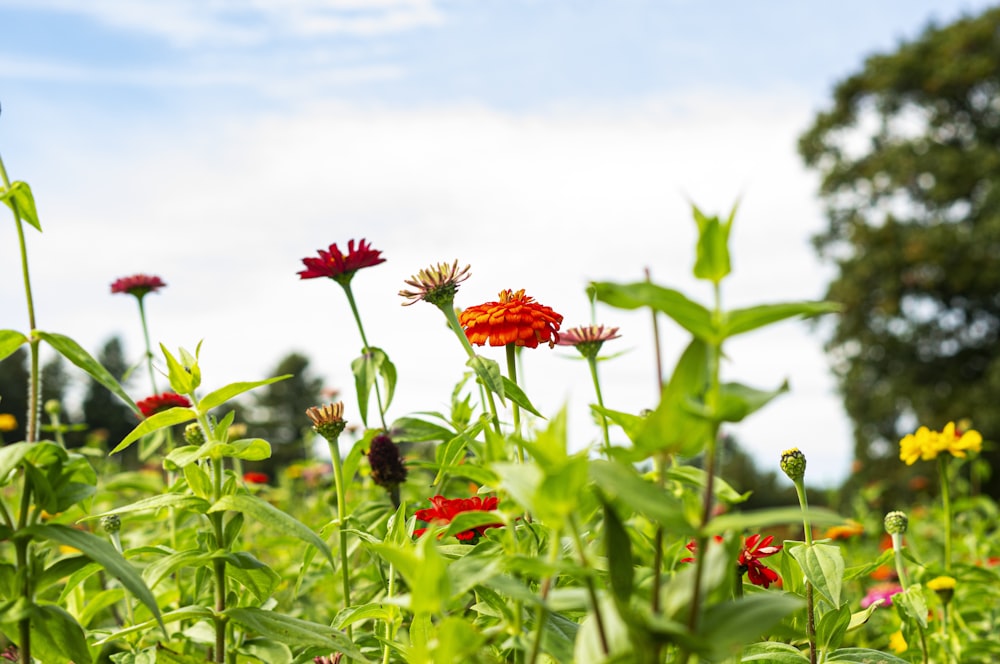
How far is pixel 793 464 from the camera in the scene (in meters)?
1.35

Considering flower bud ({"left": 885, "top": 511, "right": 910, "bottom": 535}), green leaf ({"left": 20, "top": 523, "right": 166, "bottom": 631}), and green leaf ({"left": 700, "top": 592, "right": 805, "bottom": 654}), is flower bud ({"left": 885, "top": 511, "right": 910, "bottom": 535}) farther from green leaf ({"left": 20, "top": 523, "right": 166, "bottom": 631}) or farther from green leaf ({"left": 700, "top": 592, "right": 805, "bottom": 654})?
green leaf ({"left": 20, "top": 523, "right": 166, "bottom": 631})

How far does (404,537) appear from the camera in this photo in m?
0.94

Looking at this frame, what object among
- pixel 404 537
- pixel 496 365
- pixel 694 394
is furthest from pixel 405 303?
pixel 694 394

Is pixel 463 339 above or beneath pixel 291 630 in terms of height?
above

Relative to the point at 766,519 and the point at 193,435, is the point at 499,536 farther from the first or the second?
the point at 193,435

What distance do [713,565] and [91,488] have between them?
55 centimetres

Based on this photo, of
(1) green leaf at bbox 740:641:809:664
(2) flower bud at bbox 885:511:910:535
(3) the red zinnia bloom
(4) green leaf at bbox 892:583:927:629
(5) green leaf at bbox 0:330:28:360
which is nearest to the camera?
(5) green leaf at bbox 0:330:28:360

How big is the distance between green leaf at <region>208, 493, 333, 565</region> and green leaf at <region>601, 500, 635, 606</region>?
1.06 ft

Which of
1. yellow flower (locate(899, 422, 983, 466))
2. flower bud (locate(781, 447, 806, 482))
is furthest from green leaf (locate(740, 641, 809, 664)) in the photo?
yellow flower (locate(899, 422, 983, 466))

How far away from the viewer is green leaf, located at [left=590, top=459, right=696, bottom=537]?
57 centimetres

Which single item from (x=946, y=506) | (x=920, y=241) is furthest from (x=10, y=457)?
(x=920, y=241)

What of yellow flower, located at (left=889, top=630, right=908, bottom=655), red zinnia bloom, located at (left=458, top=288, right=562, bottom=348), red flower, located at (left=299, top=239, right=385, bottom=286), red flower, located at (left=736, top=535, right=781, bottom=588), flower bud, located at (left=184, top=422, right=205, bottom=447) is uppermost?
red flower, located at (left=299, top=239, right=385, bottom=286)

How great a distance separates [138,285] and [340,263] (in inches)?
38.7

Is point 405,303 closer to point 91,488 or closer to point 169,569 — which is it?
point 169,569
